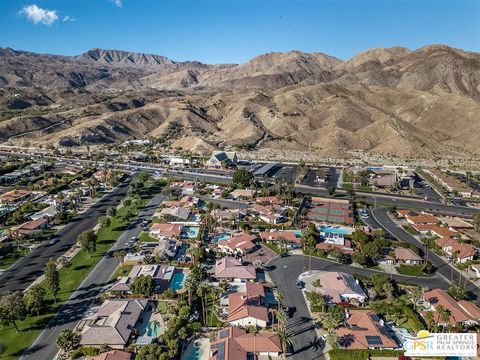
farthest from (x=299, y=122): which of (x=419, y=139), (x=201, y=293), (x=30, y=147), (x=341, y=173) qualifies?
(x=201, y=293)

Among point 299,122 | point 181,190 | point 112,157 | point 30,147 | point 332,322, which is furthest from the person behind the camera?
point 299,122

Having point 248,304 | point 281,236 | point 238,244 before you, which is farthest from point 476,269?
point 238,244

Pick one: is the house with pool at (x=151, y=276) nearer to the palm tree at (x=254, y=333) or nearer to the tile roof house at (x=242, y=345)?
the tile roof house at (x=242, y=345)

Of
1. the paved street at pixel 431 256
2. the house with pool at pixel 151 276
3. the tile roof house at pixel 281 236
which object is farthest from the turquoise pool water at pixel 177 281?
the paved street at pixel 431 256

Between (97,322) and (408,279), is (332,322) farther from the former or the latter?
(97,322)

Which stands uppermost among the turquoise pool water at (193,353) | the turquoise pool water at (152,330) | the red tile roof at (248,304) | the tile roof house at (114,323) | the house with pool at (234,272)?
the house with pool at (234,272)

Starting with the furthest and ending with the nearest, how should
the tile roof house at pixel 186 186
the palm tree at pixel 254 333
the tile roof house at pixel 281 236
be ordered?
the tile roof house at pixel 186 186, the tile roof house at pixel 281 236, the palm tree at pixel 254 333
